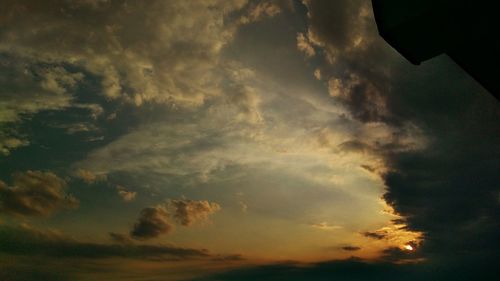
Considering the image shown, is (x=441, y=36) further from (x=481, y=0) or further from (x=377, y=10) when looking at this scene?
(x=377, y=10)

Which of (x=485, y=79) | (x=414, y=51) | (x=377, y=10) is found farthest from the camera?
(x=485, y=79)

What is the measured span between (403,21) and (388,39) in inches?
8.9

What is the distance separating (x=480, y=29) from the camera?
2645 mm

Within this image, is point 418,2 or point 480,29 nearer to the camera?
point 418,2

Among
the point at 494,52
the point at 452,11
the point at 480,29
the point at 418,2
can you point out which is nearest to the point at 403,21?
the point at 418,2

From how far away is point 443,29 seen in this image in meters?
2.54

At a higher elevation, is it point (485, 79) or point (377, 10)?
point (377, 10)

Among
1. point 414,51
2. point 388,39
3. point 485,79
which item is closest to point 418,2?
point 388,39

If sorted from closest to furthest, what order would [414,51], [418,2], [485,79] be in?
[418,2] → [414,51] → [485,79]

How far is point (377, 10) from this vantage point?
2.55 m

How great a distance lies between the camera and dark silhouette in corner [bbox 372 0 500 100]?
94.7 inches

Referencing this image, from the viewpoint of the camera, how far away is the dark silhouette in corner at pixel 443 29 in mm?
2406

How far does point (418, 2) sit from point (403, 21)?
0.53ft

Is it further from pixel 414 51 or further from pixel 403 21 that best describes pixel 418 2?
pixel 414 51
